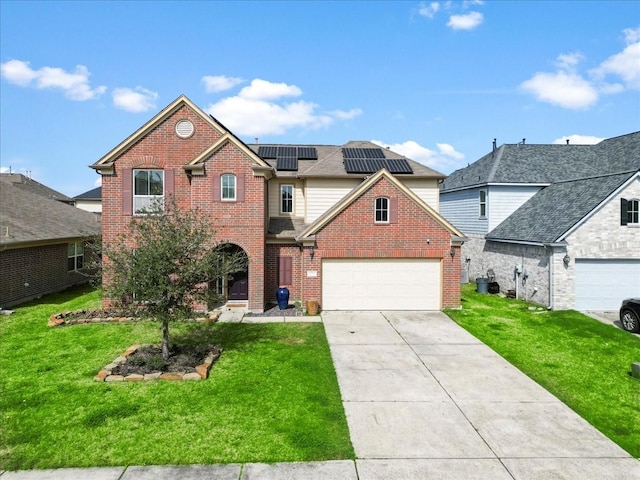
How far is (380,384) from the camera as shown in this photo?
980cm

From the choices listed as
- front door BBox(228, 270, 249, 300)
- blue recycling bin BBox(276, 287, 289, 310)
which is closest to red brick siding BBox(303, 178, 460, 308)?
blue recycling bin BBox(276, 287, 289, 310)

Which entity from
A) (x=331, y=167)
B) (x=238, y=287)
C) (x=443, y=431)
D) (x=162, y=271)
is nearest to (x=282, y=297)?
(x=238, y=287)

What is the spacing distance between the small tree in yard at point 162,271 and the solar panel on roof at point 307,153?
1215 cm

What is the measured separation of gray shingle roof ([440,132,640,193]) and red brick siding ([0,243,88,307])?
80.5 ft

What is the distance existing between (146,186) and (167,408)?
11.6m

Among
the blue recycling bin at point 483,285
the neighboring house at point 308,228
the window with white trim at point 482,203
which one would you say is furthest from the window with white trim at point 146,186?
the window with white trim at point 482,203

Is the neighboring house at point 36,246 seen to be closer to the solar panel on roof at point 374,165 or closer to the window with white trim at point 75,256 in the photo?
the window with white trim at point 75,256

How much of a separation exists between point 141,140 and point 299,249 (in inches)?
328

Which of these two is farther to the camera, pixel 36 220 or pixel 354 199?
pixel 36 220

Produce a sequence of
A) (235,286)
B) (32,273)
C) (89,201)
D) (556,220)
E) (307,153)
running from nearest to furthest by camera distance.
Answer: (235,286)
(556,220)
(32,273)
(307,153)
(89,201)

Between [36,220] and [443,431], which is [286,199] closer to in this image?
[36,220]

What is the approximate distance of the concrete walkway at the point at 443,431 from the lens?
6.28 metres

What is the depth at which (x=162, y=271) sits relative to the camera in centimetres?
1006

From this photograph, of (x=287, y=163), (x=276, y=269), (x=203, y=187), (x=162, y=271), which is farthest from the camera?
(x=287, y=163)
